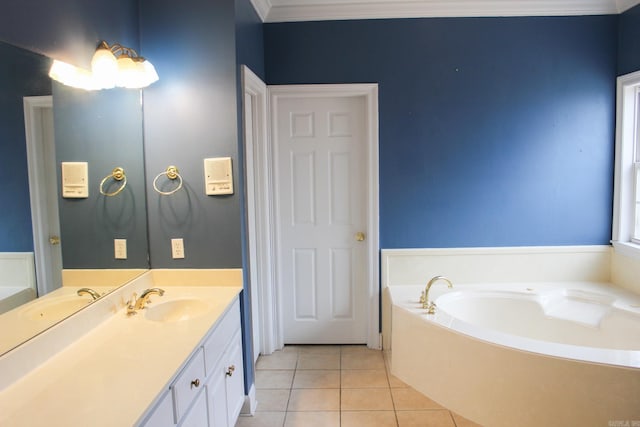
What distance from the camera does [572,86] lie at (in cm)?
304

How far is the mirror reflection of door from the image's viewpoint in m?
1.51

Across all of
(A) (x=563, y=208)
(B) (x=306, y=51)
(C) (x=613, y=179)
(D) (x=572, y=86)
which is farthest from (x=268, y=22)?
(C) (x=613, y=179)

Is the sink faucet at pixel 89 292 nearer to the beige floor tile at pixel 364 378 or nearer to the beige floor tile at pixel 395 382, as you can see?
the beige floor tile at pixel 364 378

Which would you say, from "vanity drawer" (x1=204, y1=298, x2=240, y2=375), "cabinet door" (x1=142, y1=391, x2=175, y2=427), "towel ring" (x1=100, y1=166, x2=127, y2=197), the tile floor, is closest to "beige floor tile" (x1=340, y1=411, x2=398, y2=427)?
the tile floor

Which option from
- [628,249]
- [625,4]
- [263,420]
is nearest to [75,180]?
[263,420]

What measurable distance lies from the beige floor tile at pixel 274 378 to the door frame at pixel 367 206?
11.5 inches

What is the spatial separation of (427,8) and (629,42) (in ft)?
4.77

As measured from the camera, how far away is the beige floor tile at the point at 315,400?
251 cm

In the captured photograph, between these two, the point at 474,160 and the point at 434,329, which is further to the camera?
the point at 474,160

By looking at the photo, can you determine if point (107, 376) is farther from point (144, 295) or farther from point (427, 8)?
point (427, 8)

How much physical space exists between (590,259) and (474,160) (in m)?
1.19

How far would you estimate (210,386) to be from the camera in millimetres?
1811

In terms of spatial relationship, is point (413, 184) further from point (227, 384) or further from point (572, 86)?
point (227, 384)

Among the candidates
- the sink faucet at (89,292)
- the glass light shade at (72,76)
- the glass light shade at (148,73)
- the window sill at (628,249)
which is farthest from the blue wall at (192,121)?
Answer: the window sill at (628,249)
